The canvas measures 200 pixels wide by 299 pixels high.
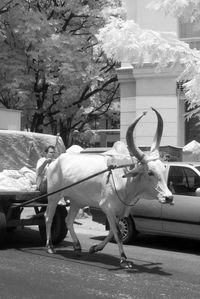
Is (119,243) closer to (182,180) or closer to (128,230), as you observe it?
(128,230)

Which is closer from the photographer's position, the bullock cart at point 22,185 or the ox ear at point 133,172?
the ox ear at point 133,172

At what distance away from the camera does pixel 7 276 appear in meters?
7.45

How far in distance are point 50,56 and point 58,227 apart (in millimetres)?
12913

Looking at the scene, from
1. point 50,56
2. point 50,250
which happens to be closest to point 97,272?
point 50,250

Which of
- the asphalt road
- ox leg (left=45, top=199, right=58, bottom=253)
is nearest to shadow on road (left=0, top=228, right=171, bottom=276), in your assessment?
the asphalt road

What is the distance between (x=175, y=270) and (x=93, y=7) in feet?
60.9

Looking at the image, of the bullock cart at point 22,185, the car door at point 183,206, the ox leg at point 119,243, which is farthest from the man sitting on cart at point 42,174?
the car door at point 183,206

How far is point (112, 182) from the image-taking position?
8391mm

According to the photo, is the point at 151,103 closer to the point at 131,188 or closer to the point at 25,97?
the point at 25,97

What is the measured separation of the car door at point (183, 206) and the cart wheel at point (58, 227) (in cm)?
197

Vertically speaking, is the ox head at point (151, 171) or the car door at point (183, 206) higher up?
the ox head at point (151, 171)

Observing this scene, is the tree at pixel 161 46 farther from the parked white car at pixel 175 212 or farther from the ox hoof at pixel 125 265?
the ox hoof at pixel 125 265

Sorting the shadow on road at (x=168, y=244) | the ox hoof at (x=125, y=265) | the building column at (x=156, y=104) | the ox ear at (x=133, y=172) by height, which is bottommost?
the shadow on road at (x=168, y=244)

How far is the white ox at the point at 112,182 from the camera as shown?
310 inches
